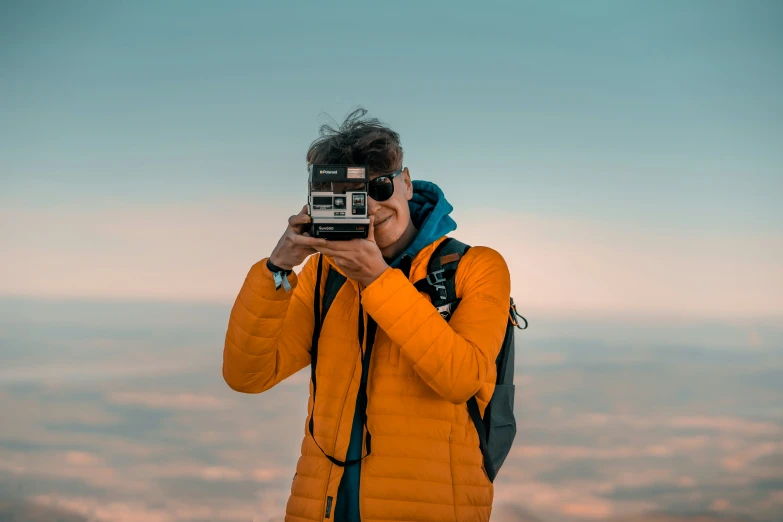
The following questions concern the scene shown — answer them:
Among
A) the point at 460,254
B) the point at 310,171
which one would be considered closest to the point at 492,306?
the point at 460,254

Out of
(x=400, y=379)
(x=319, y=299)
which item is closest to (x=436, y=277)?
(x=400, y=379)

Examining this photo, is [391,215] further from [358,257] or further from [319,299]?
[319,299]

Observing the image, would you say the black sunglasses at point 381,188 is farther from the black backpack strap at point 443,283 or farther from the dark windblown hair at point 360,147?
the black backpack strap at point 443,283

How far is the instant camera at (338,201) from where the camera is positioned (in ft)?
8.73

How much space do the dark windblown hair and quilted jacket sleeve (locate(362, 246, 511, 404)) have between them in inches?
22.9

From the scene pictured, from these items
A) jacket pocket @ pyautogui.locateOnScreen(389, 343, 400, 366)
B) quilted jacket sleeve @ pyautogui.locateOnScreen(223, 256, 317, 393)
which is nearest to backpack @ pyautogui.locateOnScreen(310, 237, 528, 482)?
quilted jacket sleeve @ pyautogui.locateOnScreen(223, 256, 317, 393)

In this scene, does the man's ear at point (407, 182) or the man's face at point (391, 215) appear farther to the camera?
the man's ear at point (407, 182)

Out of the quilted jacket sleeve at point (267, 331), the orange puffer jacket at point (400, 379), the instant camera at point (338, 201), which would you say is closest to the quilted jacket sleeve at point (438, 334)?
the orange puffer jacket at point (400, 379)

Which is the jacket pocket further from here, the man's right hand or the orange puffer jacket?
the man's right hand

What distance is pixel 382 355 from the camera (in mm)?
2746

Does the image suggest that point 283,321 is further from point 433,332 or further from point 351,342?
point 433,332

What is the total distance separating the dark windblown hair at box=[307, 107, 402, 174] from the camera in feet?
9.51

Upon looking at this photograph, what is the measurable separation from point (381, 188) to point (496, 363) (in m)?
0.92

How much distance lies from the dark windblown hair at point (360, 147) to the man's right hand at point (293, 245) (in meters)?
0.31
